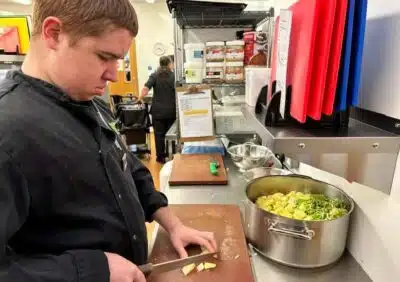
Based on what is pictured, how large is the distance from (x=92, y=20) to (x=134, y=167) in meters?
0.49

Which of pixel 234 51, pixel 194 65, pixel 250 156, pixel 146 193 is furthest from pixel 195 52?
pixel 146 193

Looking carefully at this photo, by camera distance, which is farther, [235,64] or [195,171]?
[235,64]

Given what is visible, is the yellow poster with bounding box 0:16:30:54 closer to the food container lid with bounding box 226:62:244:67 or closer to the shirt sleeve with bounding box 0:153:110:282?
the food container lid with bounding box 226:62:244:67

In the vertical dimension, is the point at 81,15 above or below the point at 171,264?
above

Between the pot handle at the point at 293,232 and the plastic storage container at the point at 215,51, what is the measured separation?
3.31 ft

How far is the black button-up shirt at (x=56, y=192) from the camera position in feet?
1.56

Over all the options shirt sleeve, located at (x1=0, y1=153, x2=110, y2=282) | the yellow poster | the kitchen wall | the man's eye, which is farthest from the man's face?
the kitchen wall

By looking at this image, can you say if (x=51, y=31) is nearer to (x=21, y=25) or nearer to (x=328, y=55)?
(x=328, y=55)

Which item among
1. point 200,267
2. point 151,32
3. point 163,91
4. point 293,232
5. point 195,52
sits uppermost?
point 151,32

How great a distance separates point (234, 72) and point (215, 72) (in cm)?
10

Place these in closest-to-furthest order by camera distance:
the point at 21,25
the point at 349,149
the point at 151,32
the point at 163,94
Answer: the point at 349,149 → the point at 21,25 → the point at 163,94 → the point at 151,32

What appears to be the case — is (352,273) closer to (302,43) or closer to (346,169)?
(346,169)

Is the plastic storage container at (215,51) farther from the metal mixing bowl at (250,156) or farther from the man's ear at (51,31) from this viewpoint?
the man's ear at (51,31)

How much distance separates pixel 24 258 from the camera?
1.69ft
